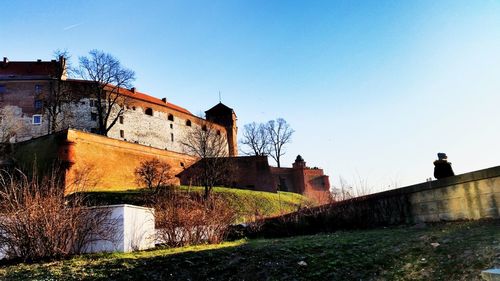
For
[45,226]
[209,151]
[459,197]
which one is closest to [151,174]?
[209,151]

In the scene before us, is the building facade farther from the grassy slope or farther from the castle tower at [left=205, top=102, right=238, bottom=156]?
the grassy slope

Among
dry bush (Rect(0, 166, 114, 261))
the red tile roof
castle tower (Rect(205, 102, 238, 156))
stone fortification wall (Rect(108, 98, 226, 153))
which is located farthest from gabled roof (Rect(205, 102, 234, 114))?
dry bush (Rect(0, 166, 114, 261))

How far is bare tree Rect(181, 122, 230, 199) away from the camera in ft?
126

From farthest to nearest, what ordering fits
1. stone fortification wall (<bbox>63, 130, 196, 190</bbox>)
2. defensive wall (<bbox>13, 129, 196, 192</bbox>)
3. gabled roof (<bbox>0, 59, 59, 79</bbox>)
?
gabled roof (<bbox>0, 59, 59, 79</bbox>) → stone fortification wall (<bbox>63, 130, 196, 190</bbox>) → defensive wall (<bbox>13, 129, 196, 192</bbox>)

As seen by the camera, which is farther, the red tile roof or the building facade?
the red tile roof

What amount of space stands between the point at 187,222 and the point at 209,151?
3672 centimetres

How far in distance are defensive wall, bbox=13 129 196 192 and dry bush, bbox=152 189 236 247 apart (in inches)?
717

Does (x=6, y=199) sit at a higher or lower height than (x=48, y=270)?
higher

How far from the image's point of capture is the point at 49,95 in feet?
147

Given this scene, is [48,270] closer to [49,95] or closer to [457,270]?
[457,270]

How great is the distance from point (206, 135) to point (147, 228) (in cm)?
3998

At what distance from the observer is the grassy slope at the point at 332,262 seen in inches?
219

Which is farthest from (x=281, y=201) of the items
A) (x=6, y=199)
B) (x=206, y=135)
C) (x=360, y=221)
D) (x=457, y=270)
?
(x=457, y=270)

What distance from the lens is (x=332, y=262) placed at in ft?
21.2
